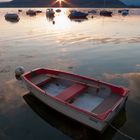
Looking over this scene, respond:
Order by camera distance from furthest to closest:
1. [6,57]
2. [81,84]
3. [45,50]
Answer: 1. [45,50]
2. [6,57]
3. [81,84]

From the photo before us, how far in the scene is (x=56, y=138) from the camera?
11.5 metres

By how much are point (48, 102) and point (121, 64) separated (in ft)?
35.6

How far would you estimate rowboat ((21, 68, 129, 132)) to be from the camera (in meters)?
11.2

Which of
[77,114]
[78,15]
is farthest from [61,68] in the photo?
[78,15]

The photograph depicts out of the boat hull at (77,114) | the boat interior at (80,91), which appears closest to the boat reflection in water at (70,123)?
the boat hull at (77,114)

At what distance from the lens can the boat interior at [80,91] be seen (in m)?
12.8

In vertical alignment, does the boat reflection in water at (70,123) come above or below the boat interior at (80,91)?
below

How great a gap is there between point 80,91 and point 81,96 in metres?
0.31

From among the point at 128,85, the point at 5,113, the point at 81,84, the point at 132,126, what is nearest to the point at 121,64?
the point at 128,85

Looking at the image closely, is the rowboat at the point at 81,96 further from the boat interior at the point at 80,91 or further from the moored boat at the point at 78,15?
the moored boat at the point at 78,15

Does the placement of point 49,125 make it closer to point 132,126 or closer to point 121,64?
point 132,126

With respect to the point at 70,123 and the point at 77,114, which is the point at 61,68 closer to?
the point at 70,123

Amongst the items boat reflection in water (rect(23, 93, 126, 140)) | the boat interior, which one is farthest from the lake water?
the boat interior

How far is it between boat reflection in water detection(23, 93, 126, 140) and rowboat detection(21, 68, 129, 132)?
518 mm
